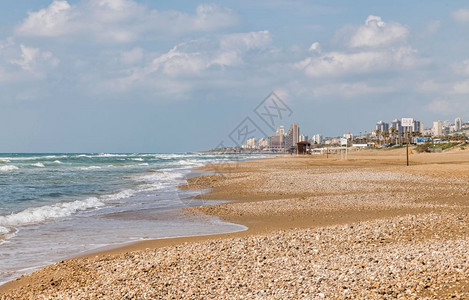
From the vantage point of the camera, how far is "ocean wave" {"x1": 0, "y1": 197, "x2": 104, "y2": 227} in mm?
13650

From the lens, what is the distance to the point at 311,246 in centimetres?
783

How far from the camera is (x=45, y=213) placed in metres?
14.9

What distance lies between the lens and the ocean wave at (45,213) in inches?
537

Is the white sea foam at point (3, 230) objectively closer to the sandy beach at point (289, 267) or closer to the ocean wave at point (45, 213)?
the ocean wave at point (45, 213)

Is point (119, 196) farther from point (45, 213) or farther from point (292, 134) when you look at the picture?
point (292, 134)

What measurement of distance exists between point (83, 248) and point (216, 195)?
11.1m

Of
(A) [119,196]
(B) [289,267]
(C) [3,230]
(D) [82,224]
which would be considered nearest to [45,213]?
(D) [82,224]

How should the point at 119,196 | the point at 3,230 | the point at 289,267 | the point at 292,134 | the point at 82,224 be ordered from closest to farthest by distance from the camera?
the point at 289,267, the point at 3,230, the point at 82,224, the point at 119,196, the point at 292,134

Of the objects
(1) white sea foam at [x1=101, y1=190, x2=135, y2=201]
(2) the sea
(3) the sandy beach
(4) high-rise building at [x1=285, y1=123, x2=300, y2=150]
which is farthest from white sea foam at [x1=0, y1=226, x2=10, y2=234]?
(4) high-rise building at [x1=285, y1=123, x2=300, y2=150]

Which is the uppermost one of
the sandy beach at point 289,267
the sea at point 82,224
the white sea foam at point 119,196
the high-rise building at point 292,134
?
the high-rise building at point 292,134

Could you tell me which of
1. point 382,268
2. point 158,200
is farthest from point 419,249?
point 158,200

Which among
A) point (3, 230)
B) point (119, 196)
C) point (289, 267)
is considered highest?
point (289, 267)

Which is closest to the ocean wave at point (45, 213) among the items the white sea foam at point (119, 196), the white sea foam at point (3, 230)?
the white sea foam at point (3, 230)

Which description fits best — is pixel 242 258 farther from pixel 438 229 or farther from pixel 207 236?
pixel 438 229
